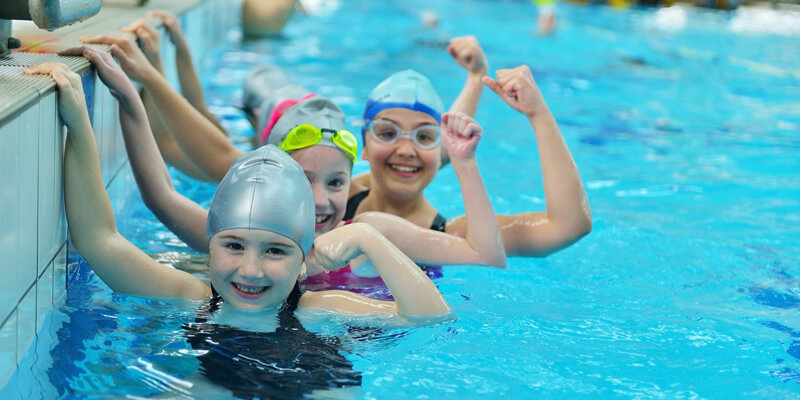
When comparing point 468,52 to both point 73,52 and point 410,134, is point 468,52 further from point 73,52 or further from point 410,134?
point 73,52

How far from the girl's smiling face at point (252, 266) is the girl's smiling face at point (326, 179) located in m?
0.64

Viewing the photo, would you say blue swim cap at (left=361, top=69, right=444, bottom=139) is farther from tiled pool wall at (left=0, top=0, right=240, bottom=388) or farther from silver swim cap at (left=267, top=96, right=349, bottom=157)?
tiled pool wall at (left=0, top=0, right=240, bottom=388)

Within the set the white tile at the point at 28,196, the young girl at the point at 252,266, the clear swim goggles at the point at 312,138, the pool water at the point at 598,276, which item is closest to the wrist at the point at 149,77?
the clear swim goggles at the point at 312,138

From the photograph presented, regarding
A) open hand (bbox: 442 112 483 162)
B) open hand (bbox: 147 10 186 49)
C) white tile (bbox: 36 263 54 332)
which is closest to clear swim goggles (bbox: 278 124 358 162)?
open hand (bbox: 442 112 483 162)

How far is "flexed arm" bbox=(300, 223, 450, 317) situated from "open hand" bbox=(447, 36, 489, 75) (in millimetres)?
1774

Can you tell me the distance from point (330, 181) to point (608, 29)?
15.5 meters

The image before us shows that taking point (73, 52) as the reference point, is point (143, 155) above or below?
below

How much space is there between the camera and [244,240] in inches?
116

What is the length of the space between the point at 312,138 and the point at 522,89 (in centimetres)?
87

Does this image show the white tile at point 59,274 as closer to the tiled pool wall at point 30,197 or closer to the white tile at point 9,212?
the tiled pool wall at point 30,197

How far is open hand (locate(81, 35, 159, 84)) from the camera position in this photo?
12.8ft

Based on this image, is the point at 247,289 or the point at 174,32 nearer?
the point at 247,289

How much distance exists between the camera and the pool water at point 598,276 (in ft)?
10.5

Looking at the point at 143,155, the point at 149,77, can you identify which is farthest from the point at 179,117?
the point at 143,155
